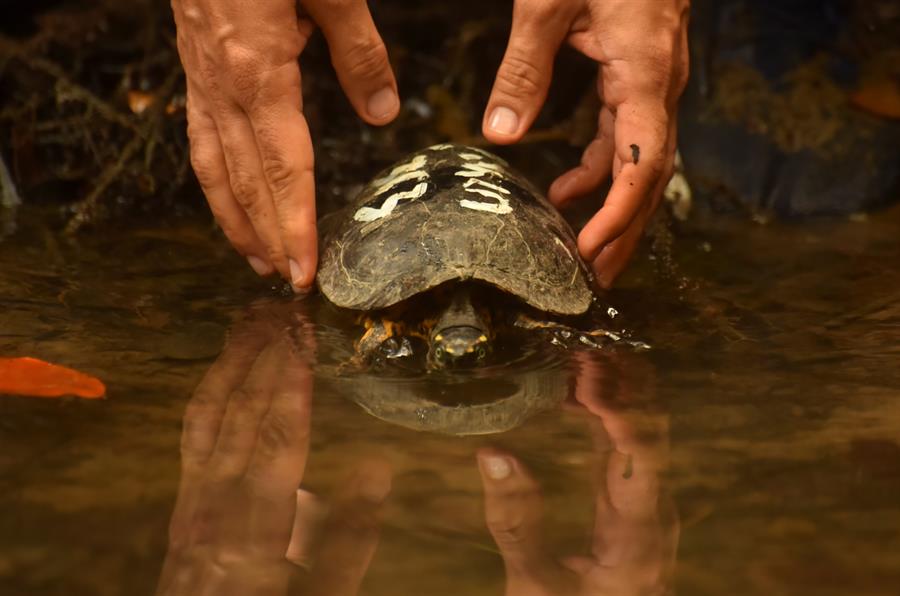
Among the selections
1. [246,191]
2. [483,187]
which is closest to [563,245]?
[483,187]

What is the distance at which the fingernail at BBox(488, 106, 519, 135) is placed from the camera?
8.30 ft

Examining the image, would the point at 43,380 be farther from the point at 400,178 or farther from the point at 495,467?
the point at 400,178

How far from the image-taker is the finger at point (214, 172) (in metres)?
2.59

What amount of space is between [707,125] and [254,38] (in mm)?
2592

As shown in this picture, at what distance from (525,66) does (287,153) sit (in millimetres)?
603

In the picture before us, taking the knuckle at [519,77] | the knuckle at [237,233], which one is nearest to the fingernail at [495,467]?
the knuckle at [519,77]

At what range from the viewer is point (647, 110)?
2459 mm

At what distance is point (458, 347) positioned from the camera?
7.52 ft

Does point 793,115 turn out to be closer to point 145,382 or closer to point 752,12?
point 752,12

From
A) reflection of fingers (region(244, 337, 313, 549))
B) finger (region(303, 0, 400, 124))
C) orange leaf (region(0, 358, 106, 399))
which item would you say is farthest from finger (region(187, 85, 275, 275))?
orange leaf (region(0, 358, 106, 399))

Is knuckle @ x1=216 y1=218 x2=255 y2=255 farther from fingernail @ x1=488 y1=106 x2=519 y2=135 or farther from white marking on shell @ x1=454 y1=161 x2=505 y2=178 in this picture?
fingernail @ x1=488 y1=106 x2=519 y2=135

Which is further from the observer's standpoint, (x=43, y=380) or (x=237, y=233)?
(x=237, y=233)

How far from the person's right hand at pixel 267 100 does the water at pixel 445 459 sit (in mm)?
296

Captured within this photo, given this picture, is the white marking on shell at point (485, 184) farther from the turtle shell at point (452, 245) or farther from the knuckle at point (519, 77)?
the knuckle at point (519, 77)
